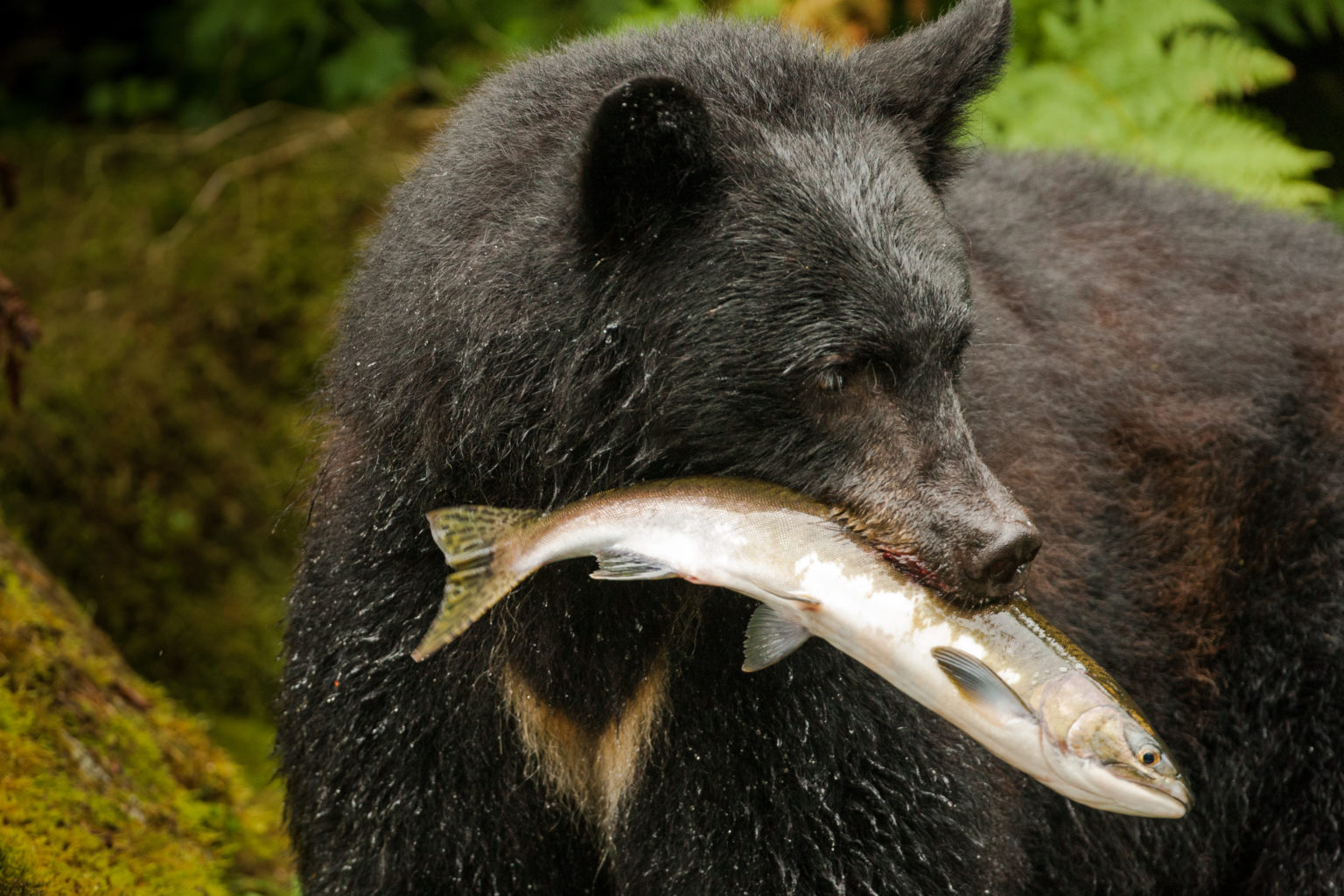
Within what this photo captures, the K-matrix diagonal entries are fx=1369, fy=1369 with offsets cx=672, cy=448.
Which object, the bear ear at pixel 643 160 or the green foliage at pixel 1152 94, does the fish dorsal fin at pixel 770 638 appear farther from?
the green foliage at pixel 1152 94

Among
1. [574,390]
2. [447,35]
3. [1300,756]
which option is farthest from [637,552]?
[447,35]

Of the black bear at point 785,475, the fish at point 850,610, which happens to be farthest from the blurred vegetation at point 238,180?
the fish at point 850,610

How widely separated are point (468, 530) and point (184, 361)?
14.4 feet

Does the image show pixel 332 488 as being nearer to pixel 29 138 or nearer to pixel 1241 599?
pixel 1241 599

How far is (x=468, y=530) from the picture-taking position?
2828 mm

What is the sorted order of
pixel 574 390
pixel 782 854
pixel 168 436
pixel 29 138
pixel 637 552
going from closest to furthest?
1. pixel 637 552
2. pixel 574 390
3. pixel 782 854
4. pixel 168 436
5. pixel 29 138

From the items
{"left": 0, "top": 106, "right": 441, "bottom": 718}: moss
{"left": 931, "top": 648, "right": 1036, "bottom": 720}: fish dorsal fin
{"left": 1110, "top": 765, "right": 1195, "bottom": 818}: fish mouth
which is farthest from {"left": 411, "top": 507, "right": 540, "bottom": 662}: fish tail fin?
{"left": 0, "top": 106, "right": 441, "bottom": 718}: moss

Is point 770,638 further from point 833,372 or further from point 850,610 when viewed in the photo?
point 833,372

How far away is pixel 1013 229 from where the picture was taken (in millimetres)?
4227

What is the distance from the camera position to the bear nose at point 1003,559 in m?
2.62

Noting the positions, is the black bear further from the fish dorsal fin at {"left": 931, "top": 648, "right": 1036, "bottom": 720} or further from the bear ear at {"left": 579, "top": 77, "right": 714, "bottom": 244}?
the fish dorsal fin at {"left": 931, "top": 648, "right": 1036, "bottom": 720}

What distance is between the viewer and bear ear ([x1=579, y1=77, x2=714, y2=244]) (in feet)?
8.77

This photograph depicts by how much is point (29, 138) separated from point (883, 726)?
669 centimetres

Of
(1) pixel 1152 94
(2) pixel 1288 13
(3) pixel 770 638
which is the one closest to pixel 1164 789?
(3) pixel 770 638
